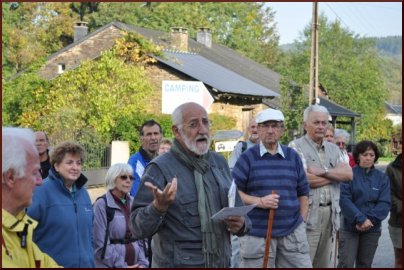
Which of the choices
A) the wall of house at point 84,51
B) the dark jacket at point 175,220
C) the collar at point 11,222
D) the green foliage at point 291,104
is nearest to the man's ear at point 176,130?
the dark jacket at point 175,220

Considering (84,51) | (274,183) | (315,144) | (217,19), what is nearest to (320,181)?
(315,144)

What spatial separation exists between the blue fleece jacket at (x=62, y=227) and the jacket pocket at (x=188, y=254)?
1.08 meters

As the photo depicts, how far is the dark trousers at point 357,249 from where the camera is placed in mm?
8742

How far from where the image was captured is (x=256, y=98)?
1665 inches

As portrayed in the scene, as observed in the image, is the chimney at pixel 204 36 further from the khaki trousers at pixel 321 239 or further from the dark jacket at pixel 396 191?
the khaki trousers at pixel 321 239

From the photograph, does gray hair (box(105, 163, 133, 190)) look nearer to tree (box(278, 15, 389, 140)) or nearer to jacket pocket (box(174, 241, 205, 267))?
jacket pocket (box(174, 241, 205, 267))

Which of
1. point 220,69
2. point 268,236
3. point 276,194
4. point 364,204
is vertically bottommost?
point 268,236

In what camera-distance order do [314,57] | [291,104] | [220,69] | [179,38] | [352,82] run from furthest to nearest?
[352,82] < [220,69] < [179,38] < [291,104] < [314,57]

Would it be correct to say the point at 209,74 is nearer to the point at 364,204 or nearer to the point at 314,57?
the point at 314,57

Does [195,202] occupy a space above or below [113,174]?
below

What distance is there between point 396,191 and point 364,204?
706mm

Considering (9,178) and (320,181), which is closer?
(9,178)

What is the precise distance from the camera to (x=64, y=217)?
18.9 feet

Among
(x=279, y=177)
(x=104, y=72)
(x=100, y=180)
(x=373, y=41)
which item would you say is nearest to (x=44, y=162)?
(x=279, y=177)
